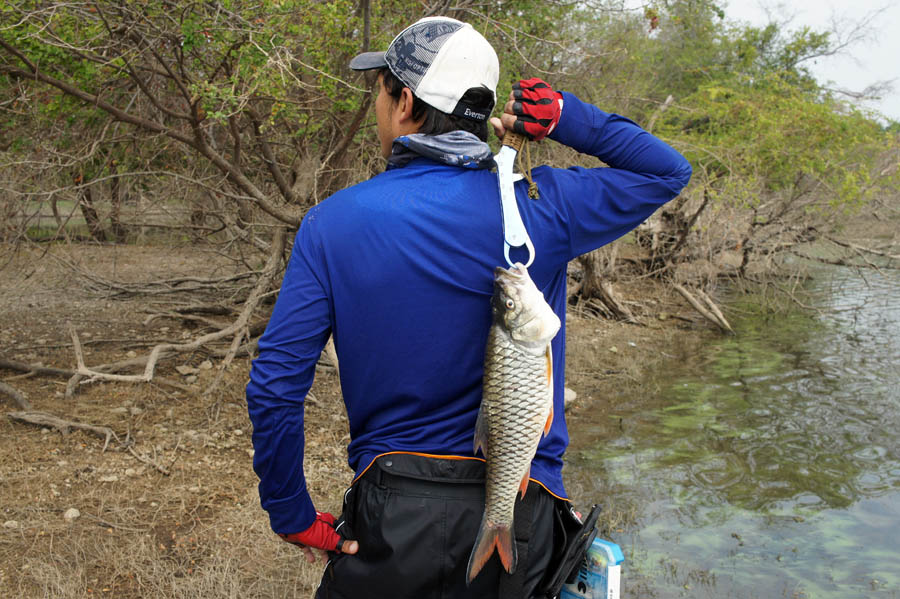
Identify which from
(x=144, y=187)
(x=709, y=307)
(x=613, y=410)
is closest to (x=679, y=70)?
(x=709, y=307)

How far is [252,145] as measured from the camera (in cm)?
796

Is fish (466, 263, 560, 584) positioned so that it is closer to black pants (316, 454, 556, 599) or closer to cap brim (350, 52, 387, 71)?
black pants (316, 454, 556, 599)

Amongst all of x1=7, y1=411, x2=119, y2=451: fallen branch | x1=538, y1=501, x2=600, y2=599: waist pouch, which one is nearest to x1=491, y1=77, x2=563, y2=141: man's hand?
x1=538, y1=501, x2=600, y2=599: waist pouch

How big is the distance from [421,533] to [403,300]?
1.84 ft

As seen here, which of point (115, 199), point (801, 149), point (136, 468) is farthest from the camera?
point (801, 149)

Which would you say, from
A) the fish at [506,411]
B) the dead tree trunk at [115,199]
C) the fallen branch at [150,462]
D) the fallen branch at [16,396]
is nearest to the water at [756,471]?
the fallen branch at [150,462]

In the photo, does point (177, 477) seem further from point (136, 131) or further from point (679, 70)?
point (679, 70)

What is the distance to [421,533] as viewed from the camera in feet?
5.97

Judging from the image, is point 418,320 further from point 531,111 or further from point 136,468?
point 136,468

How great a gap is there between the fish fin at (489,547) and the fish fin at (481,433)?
17 cm

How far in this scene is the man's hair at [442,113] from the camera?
1943 millimetres

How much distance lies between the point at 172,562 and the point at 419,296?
135 inches

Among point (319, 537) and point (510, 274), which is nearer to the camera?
point (510, 274)

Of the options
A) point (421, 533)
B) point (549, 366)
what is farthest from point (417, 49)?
point (421, 533)
